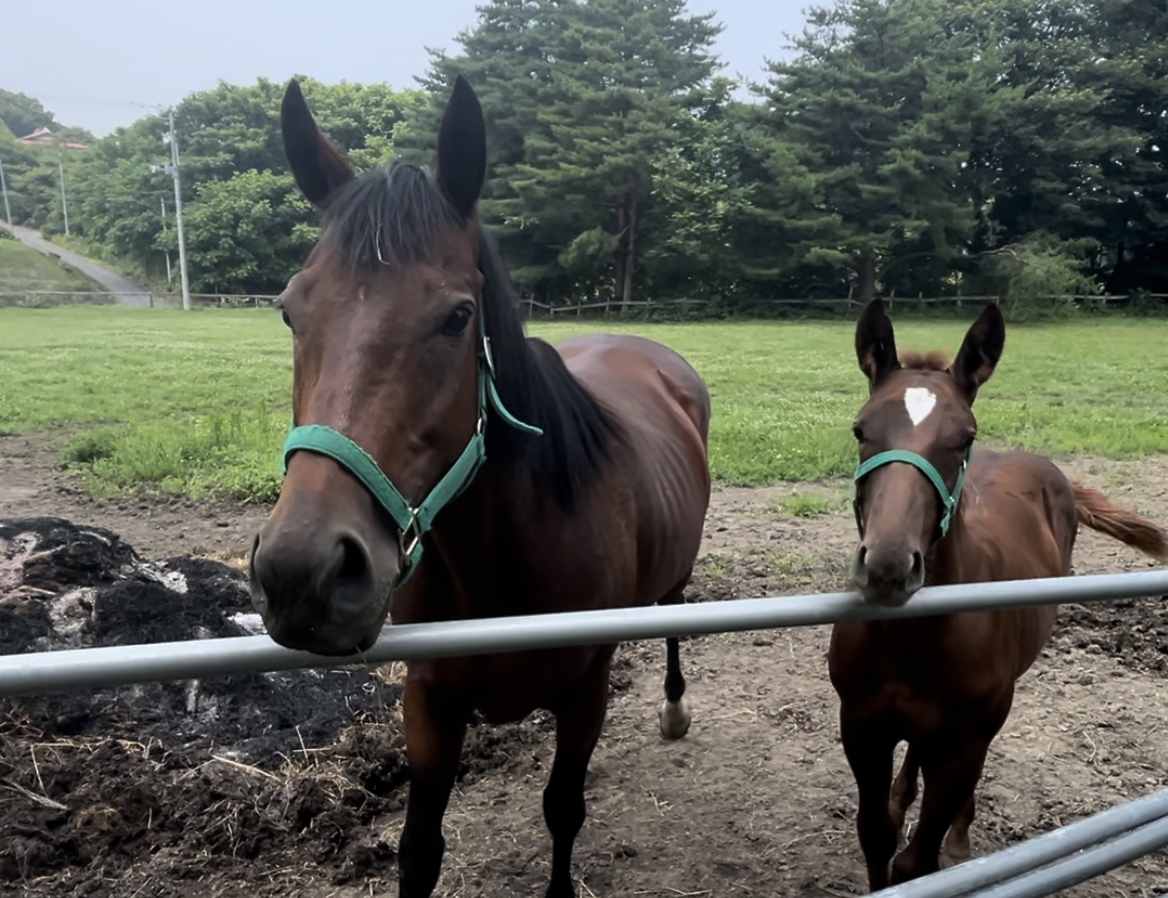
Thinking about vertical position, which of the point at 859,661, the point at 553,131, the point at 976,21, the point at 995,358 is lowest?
the point at 859,661

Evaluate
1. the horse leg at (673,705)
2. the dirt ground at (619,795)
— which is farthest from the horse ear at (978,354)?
the horse leg at (673,705)

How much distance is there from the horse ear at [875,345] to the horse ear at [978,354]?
0.53 feet

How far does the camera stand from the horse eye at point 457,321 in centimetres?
155

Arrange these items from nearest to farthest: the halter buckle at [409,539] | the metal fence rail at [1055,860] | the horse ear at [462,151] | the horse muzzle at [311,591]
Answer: the horse muzzle at [311,591]
the metal fence rail at [1055,860]
the halter buckle at [409,539]
the horse ear at [462,151]

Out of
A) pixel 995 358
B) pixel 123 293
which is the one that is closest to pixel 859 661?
pixel 995 358

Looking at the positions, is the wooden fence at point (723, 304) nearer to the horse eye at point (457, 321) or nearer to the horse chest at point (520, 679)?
the horse chest at point (520, 679)

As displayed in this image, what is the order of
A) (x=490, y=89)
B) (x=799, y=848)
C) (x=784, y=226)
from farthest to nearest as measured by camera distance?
(x=490, y=89)
(x=784, y=226)
(x=799, y=848)

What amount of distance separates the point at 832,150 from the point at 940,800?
103 ft

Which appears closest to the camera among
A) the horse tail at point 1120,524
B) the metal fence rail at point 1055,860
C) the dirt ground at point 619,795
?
the metal fence rail at point 1055,860

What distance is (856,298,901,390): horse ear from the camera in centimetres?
227

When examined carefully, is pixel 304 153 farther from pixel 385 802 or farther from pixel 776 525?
pixel 776 525

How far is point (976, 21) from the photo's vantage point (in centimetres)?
3381

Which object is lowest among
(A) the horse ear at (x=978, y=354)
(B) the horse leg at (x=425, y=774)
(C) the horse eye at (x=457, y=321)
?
(B) the horse leg at (x=425, y=774)

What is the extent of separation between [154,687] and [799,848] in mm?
2503
